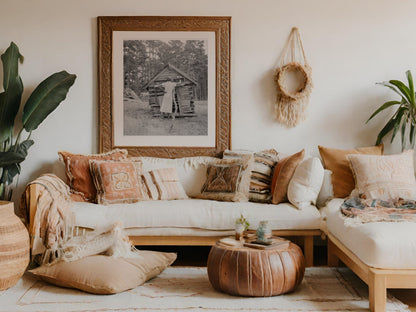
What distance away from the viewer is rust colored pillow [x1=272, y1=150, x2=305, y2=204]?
4168 millimetres

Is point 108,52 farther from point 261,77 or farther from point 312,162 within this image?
point 312,162

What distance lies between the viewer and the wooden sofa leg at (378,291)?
9.10 feet

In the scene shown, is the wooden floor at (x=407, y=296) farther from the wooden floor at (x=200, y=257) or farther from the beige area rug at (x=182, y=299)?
the beige area rug at (x=182, y=299)

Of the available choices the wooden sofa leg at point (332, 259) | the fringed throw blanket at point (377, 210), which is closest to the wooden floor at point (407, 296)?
the fringed throw blanket at point (377, 210)

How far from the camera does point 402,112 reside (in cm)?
454

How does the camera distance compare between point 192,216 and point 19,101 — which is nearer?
point 192,216

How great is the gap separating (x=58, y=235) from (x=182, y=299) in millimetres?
1165

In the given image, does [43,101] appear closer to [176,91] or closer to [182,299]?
[176,91]

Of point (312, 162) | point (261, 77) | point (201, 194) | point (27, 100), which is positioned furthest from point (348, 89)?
point (27, 100)

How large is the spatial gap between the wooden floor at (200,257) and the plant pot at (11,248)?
122 centimetres

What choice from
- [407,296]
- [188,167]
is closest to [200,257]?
[188,167]

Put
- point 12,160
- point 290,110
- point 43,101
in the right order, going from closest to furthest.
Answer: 1. point 12,160
2. point 43,101
3. point 290,110

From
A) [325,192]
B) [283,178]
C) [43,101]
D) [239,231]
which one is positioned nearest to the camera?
[239,231]

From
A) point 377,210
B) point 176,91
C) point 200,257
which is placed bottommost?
point 200,257
